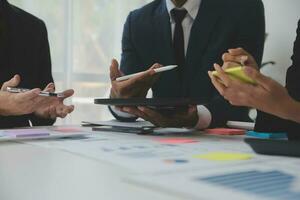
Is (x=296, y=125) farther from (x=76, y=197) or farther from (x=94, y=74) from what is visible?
(x=94, y=74)

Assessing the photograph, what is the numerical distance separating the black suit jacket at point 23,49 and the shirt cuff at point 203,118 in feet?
2.22

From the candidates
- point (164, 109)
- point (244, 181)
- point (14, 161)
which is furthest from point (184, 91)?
point (244, 181)

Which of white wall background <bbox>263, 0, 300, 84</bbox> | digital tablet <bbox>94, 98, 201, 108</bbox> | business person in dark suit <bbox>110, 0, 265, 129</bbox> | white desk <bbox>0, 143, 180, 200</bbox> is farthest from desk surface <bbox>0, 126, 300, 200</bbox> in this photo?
white wall background <bbox>263, 0, 300, 84</bbox>

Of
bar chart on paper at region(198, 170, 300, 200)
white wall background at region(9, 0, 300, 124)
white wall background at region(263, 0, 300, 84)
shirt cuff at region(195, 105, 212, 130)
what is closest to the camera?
bar chart on paper at region(198, 170, 300, 200)

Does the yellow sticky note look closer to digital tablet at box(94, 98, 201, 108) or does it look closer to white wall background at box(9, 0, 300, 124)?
digital tablet at box(94, 98, 201, 108)

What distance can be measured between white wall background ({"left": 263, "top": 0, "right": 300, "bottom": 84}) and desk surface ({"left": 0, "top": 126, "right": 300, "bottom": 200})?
7.21 feet

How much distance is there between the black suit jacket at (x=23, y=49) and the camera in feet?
5.37

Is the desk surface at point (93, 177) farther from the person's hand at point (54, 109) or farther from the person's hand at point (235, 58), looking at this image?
the person's hand at point (54, 109)

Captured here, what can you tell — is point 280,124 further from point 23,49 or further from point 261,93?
point 23,49

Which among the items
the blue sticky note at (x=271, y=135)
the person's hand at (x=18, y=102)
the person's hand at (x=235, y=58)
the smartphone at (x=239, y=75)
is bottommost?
the blue sticky note at (x=271, y=135)

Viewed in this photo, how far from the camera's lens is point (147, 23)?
1763 mm

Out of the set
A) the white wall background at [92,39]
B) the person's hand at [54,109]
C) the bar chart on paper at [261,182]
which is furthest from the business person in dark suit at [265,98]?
the white wall background at [92,39]

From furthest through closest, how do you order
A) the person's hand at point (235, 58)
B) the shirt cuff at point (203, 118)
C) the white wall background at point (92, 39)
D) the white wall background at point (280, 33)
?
the white wall background at point (280, 33)
the white wall background at point (92, 39)
the shirt cuff at point (203, 118)
the person's hand at point (235, 58)

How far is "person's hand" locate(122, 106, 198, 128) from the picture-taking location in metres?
1.14
